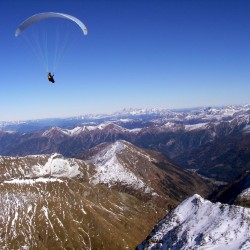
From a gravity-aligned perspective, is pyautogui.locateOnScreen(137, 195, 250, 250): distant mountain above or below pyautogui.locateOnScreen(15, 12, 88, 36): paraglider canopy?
below

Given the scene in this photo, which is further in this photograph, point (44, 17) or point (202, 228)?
point (202, 228)

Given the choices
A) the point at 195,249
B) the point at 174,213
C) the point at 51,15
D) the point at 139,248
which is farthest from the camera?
the point at 174,213

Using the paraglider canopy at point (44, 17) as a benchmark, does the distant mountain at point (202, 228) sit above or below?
below

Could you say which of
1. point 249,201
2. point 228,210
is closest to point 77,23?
point 228,210

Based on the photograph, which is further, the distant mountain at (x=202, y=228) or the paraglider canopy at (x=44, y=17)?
the distant mountain at (x=202, y=228)

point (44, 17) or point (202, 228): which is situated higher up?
point (44, 17)

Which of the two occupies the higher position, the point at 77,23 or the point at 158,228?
the point at 77,23

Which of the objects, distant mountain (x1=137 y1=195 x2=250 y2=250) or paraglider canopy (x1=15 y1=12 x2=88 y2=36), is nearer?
paraglider canopy (x1=15 y1=12 x2=88 y2=36)

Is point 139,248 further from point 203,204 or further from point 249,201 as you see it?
point 249,201
